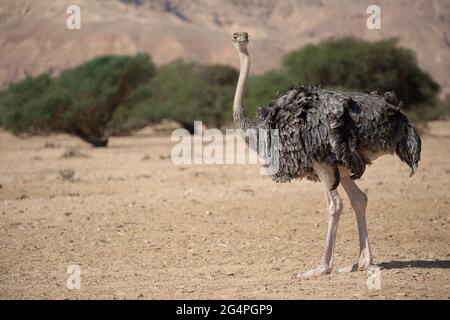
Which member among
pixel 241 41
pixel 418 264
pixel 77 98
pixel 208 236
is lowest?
pixel 418 264

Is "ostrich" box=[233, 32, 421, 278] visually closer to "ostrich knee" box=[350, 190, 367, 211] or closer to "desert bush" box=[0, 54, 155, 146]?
"ostrich knee" box=[350, 190, 367, 211]

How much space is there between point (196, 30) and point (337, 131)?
82.9 metres

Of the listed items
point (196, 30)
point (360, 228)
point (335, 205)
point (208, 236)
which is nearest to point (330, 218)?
point (335, 205)

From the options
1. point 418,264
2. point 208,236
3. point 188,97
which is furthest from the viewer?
point 188,97

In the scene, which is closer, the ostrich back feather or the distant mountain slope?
the ostrich back feather

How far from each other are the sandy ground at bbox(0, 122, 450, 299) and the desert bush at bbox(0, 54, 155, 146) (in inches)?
464

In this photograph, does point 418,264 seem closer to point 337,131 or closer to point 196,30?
point 337,131

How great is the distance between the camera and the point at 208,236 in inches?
321

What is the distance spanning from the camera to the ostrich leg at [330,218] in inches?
238

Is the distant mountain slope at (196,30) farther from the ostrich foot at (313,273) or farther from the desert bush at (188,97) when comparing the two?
the ostrich foot at (313,273)

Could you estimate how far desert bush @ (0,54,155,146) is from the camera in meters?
25.8

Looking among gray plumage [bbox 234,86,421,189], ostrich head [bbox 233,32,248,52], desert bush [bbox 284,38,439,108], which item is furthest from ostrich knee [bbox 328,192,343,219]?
desert bush [bbox 284,38,439,108]

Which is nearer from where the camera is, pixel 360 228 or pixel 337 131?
pixel 337 131

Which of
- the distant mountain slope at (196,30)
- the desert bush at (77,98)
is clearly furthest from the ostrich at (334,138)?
the distant mountain slope at (196,30)
